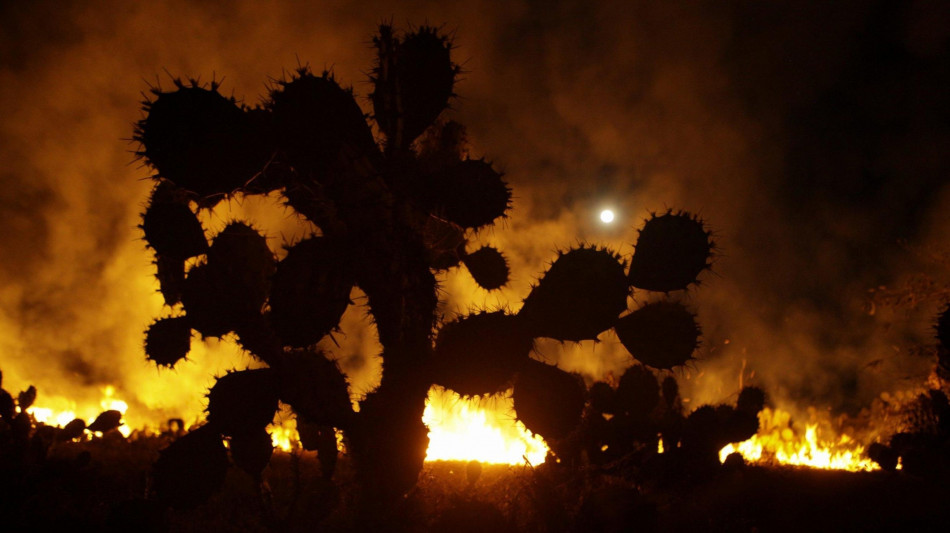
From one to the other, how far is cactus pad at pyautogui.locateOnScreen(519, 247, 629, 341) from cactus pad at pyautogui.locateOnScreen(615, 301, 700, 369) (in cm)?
14

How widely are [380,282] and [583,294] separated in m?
0.85

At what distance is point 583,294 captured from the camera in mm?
2234

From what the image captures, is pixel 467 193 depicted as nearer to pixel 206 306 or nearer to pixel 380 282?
pixel 380 282

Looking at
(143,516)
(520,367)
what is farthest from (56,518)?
(520,367)

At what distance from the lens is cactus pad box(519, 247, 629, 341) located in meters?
2.23

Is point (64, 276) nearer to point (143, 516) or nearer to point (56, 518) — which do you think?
point (56, 518)

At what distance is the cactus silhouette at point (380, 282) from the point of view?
6.68 ft

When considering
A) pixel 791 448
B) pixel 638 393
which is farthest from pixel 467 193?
pixel 791 448

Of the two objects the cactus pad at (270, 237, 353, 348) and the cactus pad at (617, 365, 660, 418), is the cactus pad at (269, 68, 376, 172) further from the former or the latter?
the cactus pad at (617, 365, 660, 418)

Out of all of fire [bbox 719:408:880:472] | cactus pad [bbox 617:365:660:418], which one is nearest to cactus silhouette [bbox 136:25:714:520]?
cactus pad [bbox 617:365:660:418]

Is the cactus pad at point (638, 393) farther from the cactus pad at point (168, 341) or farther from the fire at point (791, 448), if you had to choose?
the cactus pad at point (168, 341)

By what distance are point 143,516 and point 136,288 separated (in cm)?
673

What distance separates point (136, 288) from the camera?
7.80m

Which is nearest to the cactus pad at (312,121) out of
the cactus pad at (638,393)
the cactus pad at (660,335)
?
the cactus pad at (660,335)
